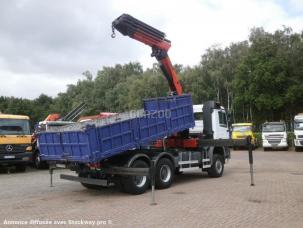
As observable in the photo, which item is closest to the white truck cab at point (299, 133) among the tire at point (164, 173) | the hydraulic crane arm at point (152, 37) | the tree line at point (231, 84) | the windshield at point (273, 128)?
the windshield at point (273, 128)

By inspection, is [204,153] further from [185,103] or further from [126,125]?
[126,125]

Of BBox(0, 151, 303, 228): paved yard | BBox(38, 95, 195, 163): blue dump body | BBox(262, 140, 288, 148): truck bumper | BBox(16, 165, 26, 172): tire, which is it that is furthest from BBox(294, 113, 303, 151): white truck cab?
BBox(16, 165, 26, 172): tire

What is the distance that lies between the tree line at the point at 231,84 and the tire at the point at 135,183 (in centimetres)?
2808

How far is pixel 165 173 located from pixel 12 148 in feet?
28.0

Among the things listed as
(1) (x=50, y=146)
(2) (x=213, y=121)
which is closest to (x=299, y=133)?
(2) (x=213, y=121)

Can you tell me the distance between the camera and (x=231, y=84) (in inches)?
1962

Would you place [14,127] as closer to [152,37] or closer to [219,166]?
[152,37]

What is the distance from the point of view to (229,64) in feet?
172

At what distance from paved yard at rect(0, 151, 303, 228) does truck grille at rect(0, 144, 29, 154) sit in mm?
3611

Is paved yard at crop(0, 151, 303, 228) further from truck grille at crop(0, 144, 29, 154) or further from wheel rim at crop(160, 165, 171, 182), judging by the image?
truck grille at crop(0, 144, 29, 154)

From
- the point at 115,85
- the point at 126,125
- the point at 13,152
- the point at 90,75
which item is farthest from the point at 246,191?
the point at 90,75

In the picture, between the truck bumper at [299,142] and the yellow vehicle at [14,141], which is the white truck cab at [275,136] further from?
the yellow vehicle at [14,141]

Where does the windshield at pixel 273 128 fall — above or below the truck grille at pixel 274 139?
above

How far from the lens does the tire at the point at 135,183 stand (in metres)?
11.8
